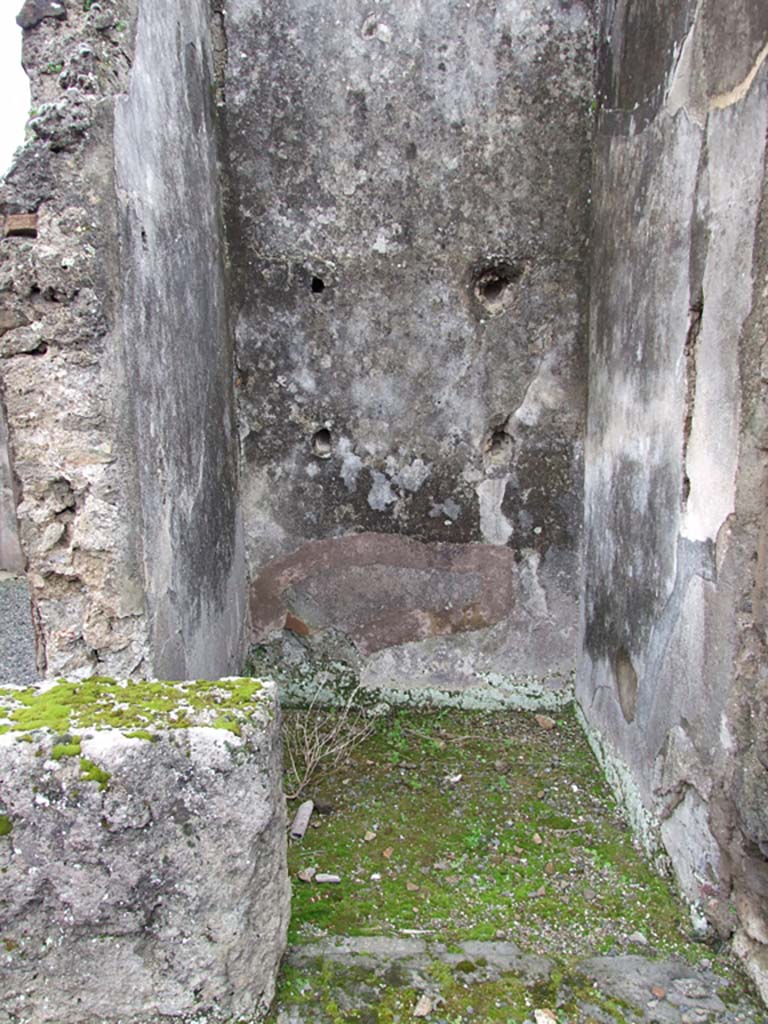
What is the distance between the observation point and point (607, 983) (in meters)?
2.23

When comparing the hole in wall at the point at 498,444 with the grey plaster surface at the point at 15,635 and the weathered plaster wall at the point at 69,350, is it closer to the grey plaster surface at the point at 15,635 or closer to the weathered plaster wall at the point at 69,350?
the weathered plaster wall at the point at 69,350

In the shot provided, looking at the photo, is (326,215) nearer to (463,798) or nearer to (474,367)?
(474,367)

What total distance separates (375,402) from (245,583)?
122 cm

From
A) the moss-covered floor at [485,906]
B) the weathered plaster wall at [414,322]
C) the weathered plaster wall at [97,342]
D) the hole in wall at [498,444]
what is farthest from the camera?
the hole in wall at [498,444]

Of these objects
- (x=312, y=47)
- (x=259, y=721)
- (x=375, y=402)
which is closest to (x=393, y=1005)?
(x=259, y=721)

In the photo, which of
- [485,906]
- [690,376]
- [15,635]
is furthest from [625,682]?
[15,635]

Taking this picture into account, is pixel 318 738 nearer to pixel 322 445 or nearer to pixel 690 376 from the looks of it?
pixel 322 445

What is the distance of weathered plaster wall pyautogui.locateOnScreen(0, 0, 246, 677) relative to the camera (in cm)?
225

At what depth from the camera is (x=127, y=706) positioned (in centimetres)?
194

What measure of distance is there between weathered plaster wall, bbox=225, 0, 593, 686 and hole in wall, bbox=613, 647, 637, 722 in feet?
2.54

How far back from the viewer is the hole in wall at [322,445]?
3.98 meters

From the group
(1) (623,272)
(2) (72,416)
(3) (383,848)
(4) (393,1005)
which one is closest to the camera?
(4) (393,1005)

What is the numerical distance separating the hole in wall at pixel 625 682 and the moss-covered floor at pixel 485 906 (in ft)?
1.47

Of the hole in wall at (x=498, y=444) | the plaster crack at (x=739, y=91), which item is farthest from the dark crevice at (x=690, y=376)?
the hole in wall at (x=498, y=444)
